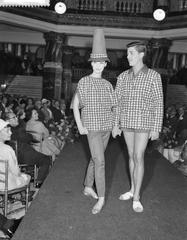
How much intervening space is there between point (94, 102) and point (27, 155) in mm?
1845

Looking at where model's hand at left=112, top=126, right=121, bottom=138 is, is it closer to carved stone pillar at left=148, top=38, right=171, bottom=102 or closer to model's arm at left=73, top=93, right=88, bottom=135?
model's arm at left=73, top=93, right=88, bottom=135

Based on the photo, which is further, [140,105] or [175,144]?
[175,144]

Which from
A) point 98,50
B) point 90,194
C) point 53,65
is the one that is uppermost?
point 98,50

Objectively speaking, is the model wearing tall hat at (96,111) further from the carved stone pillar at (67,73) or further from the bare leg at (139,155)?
the carved stone pillar at (67,73)

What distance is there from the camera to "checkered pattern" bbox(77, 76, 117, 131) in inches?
139

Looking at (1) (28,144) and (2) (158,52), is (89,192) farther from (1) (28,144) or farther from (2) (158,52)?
(2) (158,52)

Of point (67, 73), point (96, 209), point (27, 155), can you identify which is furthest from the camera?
point (67, 73)

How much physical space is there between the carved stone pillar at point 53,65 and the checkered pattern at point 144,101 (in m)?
10.1

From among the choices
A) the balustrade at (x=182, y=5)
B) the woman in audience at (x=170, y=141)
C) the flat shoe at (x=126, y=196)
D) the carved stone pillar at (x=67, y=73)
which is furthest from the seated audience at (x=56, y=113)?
the flat shoe at (x=126, y=196)

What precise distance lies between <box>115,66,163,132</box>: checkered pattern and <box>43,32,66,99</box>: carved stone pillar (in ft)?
33.1

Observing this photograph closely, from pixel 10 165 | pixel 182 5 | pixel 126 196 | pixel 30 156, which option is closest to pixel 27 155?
pixel 30 156

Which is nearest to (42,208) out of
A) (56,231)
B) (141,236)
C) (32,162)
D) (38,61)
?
(56,231)

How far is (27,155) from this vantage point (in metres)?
4.99

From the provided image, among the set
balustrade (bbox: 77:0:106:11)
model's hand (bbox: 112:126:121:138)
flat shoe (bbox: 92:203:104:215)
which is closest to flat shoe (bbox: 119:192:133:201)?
flat shoe (bbox: 92:203:104:215)
